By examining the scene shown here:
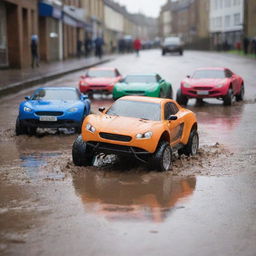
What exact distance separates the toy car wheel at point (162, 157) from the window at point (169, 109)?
782 mm

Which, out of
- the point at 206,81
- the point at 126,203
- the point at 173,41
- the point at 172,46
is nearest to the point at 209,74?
the point at 206,81

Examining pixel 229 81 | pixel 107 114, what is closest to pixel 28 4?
pixel 229 81

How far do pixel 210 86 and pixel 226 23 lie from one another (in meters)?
71.8

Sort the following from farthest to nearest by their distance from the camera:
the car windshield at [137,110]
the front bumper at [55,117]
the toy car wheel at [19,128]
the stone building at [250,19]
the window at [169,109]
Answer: the stone building at [250,19] → the toy car wheel at [19,128] → the front bumper at [55,117] → the window at [169,109] → the car windshield at [137,110]

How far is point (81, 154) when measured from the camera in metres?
9.02

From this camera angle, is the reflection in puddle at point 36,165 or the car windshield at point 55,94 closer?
the reflection in puddle at point 36,165

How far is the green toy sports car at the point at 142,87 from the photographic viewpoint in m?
18.1

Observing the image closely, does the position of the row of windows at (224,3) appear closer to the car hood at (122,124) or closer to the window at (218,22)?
the window at (218,22)

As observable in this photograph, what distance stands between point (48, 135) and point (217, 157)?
4315 millimetres

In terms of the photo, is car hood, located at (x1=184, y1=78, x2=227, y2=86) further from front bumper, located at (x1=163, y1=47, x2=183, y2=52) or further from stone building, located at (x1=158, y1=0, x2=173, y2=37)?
stone building, located at (x1=158, y1=0, x2=173, y2=37)

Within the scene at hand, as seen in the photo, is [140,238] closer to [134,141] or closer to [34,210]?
[34,210]

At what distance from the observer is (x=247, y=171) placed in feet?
29.6

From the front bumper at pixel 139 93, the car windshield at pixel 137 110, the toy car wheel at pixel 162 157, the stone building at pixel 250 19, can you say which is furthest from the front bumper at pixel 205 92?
the stone building at pixel 250 19

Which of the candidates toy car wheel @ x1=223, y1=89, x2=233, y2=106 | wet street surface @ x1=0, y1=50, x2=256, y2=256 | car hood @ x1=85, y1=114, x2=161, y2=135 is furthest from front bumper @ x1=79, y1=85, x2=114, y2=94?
car hood @ x1=85, y1=114, x2=161, y2=135
